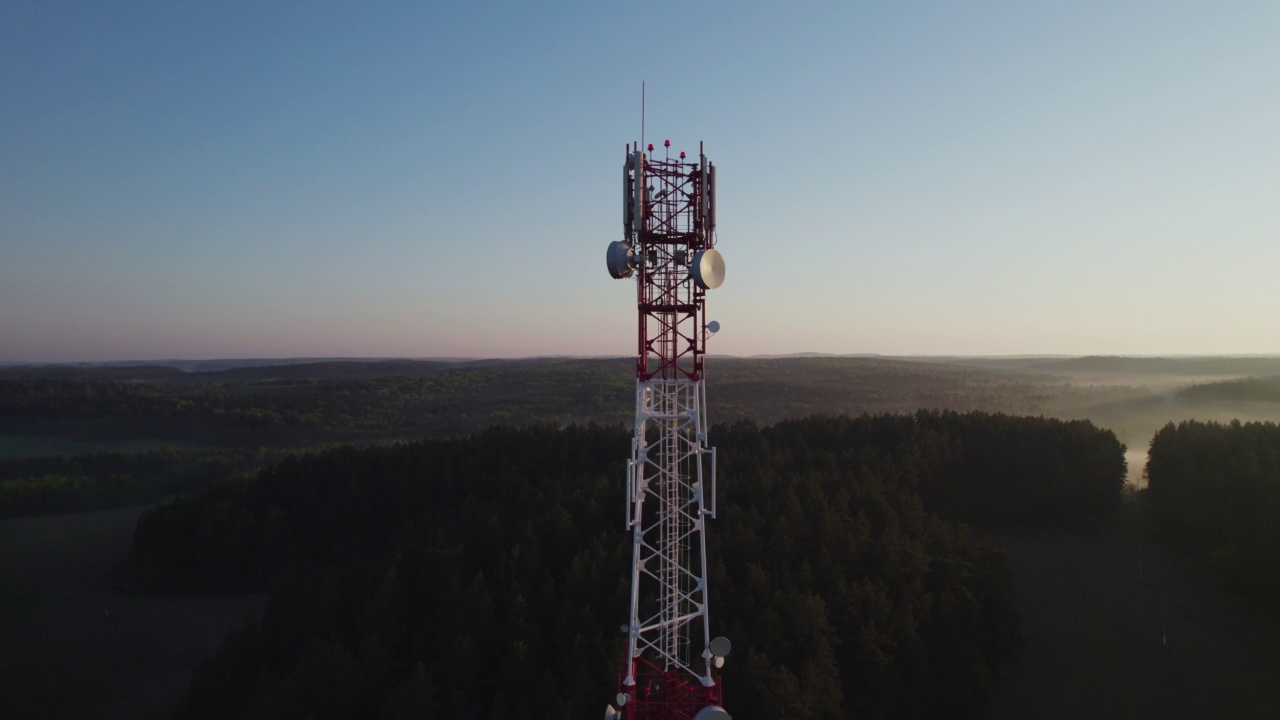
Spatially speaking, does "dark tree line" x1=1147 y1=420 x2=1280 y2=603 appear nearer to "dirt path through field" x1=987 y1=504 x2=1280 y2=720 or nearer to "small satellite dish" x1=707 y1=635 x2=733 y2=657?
"dirt path through field" x1=987 y1=504 x2=1280 y2=720

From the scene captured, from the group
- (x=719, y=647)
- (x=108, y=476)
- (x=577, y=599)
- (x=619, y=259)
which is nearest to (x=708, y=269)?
(x=619, y=259)

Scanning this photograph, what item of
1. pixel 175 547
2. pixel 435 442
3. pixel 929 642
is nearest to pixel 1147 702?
pixel 929 642

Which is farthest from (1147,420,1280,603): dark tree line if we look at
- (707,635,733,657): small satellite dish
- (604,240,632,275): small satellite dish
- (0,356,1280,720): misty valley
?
(604,240,632,275): small satellite dish

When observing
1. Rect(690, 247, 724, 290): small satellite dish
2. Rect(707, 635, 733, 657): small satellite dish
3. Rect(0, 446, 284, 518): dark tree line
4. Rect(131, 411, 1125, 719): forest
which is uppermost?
Rect(690, 247, 724, 290): small satellite dish

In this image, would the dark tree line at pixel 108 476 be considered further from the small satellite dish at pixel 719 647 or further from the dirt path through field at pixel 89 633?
the small satellite dish at pixel 719 647

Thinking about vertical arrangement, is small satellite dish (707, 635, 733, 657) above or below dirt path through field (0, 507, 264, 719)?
above

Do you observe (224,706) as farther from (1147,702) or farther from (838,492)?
(1147,702)
